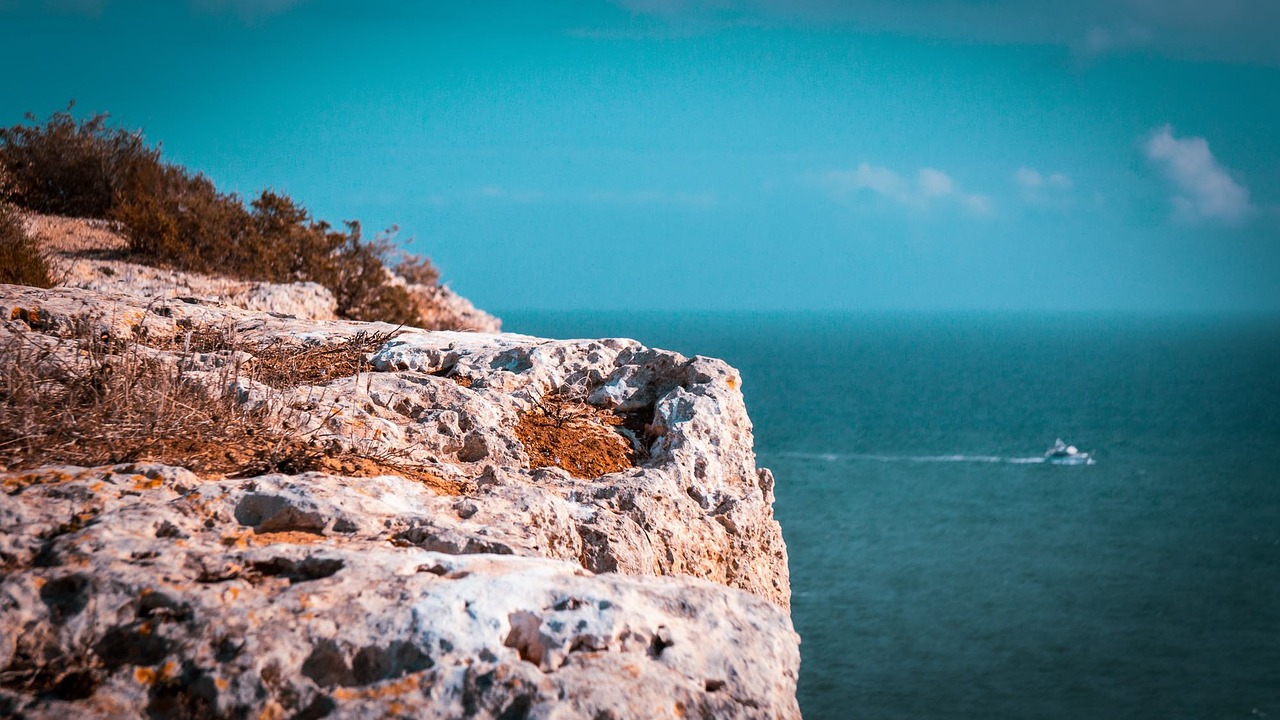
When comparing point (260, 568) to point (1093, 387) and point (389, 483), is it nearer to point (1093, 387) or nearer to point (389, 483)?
point (389, 483)

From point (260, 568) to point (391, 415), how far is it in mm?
→ 2013

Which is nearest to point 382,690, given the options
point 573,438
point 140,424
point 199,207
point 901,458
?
point 140,424

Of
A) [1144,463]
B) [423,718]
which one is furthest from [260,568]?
[1144,463]

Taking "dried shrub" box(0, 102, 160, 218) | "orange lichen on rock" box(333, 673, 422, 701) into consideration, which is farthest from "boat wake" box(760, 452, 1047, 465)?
"orange lichen on rock" box(333, 673, 422, 701)

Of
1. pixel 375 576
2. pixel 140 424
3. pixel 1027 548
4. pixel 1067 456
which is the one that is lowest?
pixel 1027 548

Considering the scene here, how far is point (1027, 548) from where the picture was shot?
49.6 m

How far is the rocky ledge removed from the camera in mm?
2371

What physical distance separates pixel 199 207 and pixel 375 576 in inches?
580

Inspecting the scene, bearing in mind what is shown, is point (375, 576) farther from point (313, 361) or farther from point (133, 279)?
point (133, 279)

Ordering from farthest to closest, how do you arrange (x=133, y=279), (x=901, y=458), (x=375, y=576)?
(x=901, y=458) → (x=133, y=279) → (x=375, y=576)

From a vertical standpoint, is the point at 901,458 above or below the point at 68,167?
below

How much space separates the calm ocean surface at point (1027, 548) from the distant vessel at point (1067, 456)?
1.19 meters

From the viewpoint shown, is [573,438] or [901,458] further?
[901,458]

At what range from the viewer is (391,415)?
479 cm
